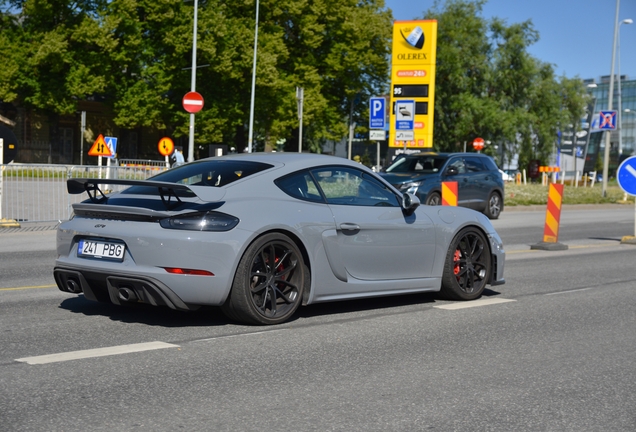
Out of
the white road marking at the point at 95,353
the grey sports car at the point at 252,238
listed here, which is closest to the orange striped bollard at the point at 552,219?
the grey sports car at the point at 252,238

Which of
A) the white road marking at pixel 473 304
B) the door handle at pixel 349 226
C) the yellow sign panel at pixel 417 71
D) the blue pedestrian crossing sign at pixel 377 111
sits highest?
the yellow sign panel at pixel 417 71

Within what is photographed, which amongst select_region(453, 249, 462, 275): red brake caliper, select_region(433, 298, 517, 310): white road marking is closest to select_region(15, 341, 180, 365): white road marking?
select_region(433, 298, 517, 310): white road marking

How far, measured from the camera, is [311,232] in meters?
6.79

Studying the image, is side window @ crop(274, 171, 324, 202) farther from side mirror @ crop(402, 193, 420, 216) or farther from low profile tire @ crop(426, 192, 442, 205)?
low profile tire @ crop(426, 192, 442, 205)

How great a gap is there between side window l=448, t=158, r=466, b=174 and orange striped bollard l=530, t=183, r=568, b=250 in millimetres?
7201

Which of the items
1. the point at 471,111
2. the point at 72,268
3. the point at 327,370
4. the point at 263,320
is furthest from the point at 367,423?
the point at 471,111

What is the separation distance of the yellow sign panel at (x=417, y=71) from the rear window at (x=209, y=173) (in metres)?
30.8

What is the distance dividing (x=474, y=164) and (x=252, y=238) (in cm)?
1730

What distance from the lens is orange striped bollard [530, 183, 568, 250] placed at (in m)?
14.5

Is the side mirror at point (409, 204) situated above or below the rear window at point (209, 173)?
below

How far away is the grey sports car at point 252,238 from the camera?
6.18 metres

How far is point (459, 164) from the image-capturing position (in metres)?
22.4

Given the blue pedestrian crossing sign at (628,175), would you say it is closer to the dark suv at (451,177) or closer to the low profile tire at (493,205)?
the dark suv at (451,177)

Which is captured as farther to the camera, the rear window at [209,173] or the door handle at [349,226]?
the door handle at [349,226]
